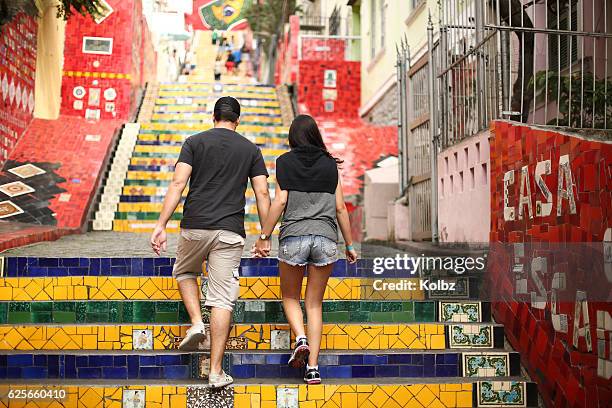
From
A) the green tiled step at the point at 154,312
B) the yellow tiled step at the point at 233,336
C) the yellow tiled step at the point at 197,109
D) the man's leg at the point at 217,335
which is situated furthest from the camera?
the yellow tiled step at the point at 197,109

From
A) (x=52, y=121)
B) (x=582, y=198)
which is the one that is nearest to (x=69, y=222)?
(x=52, y=121)

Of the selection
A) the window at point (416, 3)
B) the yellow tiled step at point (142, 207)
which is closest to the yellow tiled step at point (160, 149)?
the yellow tiled step at point (142, 207)

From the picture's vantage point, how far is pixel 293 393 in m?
5.28

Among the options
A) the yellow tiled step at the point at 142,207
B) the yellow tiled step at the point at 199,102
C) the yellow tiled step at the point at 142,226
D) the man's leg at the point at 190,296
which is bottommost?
the man's leg at the point at 190,296

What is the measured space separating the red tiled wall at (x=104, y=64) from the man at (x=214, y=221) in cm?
1052

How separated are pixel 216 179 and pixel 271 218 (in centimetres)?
43

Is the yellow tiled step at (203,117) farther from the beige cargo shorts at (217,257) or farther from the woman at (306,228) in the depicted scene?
the beige cargo shorts at (217,257)

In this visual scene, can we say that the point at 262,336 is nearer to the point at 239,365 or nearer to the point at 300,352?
the point at 239,365

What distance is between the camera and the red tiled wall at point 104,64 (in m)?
15.5

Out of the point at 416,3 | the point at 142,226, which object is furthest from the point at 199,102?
the point at 142,226

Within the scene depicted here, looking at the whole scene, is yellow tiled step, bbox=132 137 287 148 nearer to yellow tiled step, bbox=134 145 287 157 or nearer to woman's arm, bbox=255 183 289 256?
yellow tiled step, bbox=134 145 287 157

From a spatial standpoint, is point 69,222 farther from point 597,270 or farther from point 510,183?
point 597,270

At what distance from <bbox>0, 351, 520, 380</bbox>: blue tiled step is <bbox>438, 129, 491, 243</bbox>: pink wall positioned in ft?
4.83

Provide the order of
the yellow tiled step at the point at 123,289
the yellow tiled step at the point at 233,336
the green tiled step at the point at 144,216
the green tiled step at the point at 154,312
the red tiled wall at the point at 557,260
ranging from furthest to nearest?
the green tiled step at the point at 144,216 → the yellow tiled step at the point at 123,289 → the green tiled step at the point at 154,312 → the yellow tiled step at the point at 233,336 → the red tiled wall at the point at 557,260
